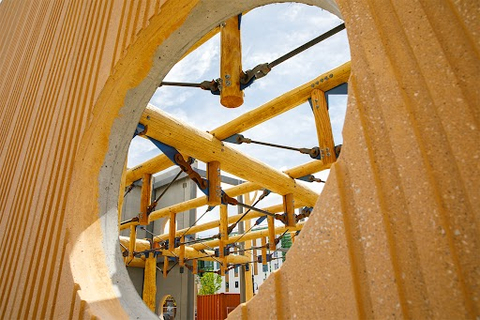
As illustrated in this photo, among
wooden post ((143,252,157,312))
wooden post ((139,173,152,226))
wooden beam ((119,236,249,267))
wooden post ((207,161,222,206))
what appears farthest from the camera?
wooden beam ((119,236,249,267))

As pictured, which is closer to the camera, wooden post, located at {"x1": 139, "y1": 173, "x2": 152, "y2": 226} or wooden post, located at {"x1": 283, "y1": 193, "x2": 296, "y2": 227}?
wooden post, located at {"x1": 139, "y1": 173, "x2": 152, "y2": 226}

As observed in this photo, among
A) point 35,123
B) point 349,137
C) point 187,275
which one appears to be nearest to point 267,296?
point 349,137

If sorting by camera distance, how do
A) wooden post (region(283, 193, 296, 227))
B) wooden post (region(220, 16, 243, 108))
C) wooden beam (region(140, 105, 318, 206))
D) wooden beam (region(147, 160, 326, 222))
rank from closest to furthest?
1. wooden post (region(220, 16, 243, 108))
2. wooden beam (region(140, 105, 318, 206))
3. wooden beam (region(147, 160, 326, 222))
4. wooden post (region(283, 193, 296, 227))

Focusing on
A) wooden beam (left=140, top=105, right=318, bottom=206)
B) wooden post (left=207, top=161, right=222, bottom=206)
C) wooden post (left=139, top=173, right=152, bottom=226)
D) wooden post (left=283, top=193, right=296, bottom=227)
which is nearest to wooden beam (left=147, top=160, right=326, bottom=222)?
wooden beam (left=140, top=105, right=318, bottom=206)

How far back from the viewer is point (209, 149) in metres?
5.05

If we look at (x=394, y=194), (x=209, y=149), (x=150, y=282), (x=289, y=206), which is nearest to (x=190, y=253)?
(x=150, y=282)

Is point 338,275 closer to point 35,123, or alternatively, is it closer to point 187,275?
point 35,123

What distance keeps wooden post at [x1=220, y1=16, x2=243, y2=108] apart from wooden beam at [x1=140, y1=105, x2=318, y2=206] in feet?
3.94

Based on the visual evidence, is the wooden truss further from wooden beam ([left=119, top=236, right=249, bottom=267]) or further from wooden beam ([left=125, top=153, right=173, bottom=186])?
wooden beam ([left=119, top=236, right=249, bottom=267])

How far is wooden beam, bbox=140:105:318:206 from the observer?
4375mm

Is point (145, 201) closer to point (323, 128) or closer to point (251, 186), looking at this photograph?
point (251, 186)

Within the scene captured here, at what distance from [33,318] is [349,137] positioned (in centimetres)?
224

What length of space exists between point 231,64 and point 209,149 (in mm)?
1779

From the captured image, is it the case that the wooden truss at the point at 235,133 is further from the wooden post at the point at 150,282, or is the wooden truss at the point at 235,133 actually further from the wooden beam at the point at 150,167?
the wooden post at the point at 150,282
